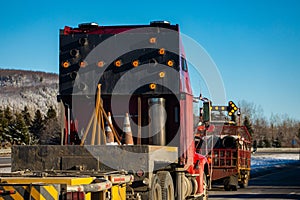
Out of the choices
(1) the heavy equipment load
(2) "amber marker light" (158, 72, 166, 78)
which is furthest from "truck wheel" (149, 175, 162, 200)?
(1) the heavy equipment load

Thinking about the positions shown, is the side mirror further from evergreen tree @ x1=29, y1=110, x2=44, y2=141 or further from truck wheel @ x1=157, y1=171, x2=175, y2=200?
evergreen tree @ x1=29, y1=110, x2=44, y2=141

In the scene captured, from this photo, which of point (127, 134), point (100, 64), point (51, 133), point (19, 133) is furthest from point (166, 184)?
point (19, 133)

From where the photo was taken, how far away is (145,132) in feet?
41.3

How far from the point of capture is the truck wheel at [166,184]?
11.5 metres

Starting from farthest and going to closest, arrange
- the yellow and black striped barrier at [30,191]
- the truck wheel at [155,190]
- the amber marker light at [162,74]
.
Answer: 1. the amber marker light at [162,74]
2. the truck wheel at [155,190]
3. the yellow and black striped barrier at [30,191]

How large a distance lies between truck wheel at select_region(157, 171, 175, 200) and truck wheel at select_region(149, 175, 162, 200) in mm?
208

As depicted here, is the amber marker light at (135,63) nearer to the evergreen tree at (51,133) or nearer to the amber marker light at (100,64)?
the amber marker light at (100,64)

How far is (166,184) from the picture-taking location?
38.3 ft

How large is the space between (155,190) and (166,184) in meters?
0.80

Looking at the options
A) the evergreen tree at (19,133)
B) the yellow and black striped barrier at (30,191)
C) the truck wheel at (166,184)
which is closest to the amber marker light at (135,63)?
the truck wheel at (166,184)

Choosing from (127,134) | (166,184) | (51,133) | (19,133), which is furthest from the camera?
(19,133)

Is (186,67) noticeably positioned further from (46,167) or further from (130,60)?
(46,167)

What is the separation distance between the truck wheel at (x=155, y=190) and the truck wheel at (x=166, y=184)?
8.2 inches

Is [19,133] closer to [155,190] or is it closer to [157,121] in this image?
[157,121]
